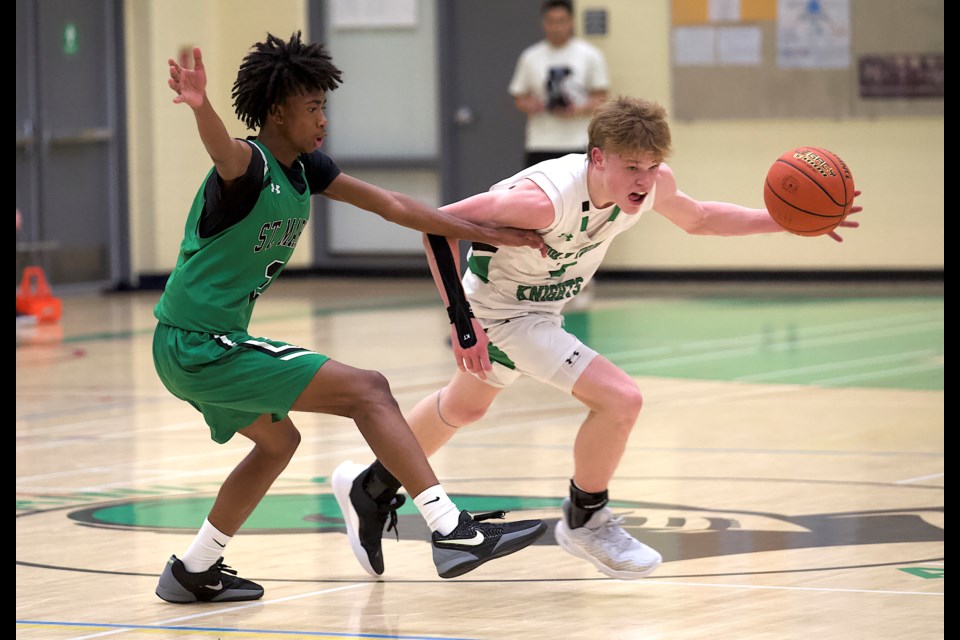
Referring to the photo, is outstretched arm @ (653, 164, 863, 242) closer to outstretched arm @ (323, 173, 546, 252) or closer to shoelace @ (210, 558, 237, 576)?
outstretched arm @ (323, 173, 546, 252)

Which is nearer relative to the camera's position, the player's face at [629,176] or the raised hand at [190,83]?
the raised hand at [190,83]

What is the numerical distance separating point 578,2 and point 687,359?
230 inches

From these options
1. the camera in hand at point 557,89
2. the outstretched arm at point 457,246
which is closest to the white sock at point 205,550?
the outstretched arm at point 457,246

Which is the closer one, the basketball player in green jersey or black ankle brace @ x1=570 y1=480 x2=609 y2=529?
the basketball player in green jersey

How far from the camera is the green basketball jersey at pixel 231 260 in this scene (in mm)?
3936

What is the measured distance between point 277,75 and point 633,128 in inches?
38.5

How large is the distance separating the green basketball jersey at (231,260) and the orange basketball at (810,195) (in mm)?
1512

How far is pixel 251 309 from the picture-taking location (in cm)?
400

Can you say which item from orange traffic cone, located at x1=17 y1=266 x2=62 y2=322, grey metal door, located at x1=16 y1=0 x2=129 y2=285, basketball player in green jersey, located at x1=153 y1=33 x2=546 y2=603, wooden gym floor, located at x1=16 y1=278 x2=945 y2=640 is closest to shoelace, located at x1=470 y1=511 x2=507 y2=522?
basketball player in green jersey, located at x1=153 y1=33 x2=546 y2=603

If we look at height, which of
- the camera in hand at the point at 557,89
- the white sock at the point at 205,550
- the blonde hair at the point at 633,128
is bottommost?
the white sock at the point at 205,550

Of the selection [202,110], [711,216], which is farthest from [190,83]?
[711,216]

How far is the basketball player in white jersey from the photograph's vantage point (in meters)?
4.34

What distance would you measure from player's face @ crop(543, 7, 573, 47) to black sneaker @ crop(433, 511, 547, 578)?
834 centimetres

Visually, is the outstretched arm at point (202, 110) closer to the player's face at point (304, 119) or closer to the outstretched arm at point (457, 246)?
the player's face at point (304, 119)
